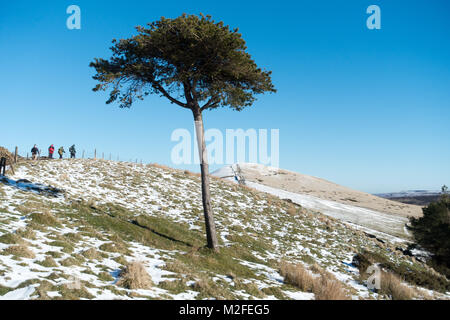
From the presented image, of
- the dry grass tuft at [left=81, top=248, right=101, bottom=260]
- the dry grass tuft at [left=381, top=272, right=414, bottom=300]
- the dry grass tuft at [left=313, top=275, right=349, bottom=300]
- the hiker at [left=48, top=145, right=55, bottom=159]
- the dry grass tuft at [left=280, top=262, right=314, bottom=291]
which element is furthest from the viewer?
the hiker at [left=48, top=145, right=55, bottom=159]

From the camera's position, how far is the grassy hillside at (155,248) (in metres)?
6.77

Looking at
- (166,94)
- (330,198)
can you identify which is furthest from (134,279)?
(330,198)

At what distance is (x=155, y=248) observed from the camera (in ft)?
35.8

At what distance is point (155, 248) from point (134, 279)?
4205 millimetres

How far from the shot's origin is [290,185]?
80938 mm

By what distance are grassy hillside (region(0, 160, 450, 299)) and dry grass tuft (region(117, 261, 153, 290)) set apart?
0.09 feet

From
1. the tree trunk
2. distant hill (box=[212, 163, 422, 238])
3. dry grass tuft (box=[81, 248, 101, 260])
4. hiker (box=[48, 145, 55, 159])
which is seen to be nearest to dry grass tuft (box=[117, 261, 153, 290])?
dry grass tuft (box=[81, 248, 101, 260])

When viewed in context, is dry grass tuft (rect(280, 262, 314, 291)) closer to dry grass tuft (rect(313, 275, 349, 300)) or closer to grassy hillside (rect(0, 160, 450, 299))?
grassy hillside (rect(0, 160, 450, 299))

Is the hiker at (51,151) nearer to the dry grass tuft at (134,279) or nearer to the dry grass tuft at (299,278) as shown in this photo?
the dry grass tuft at (134,279)

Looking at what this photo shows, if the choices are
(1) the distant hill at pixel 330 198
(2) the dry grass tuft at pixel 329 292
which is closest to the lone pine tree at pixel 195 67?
(2) the dry grass tuft at pixel 329 292

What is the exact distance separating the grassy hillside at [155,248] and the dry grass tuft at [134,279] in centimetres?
3

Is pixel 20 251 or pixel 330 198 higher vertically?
pixel 20 251

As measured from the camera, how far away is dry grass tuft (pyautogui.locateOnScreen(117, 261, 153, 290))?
22.0 ft
